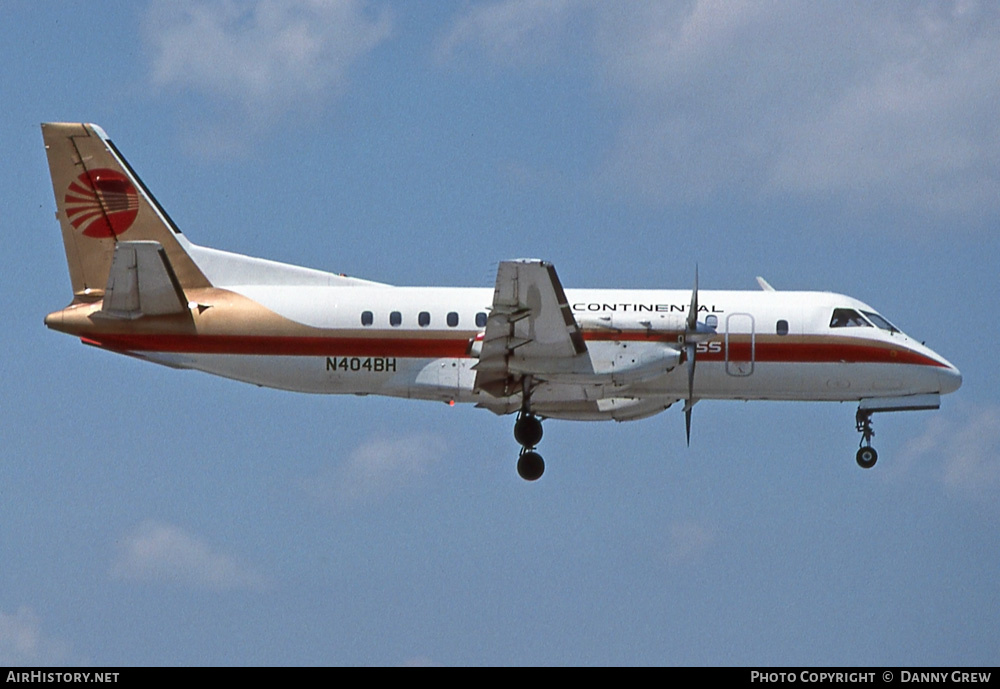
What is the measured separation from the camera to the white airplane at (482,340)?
28.4 meters

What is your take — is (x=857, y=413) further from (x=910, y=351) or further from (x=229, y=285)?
(x=229, y=285)

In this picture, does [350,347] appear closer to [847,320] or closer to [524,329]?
[524,329]

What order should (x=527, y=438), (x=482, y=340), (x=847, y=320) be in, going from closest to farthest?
(x=482, y=340), (x=527, y=438), (x=847, y=320)

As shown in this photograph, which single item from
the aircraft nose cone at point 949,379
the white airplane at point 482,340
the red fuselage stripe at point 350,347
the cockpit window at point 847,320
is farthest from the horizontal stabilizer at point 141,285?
the aircraft nose cone at point 949,379

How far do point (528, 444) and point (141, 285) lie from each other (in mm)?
8761

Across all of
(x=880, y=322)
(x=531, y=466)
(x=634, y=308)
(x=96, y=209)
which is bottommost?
(x=531, y=466)

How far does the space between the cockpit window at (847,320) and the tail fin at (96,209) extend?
13.9 m

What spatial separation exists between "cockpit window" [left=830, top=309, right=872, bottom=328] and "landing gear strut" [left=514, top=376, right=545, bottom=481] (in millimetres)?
6903

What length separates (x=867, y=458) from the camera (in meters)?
30.5

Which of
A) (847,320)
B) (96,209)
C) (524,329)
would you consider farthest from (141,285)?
(847,320)

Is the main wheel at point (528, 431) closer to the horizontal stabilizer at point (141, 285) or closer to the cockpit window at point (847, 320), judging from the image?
the cockpit window at point (847, 320)

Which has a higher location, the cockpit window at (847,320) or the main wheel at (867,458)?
the cockpit window at (847,320)
